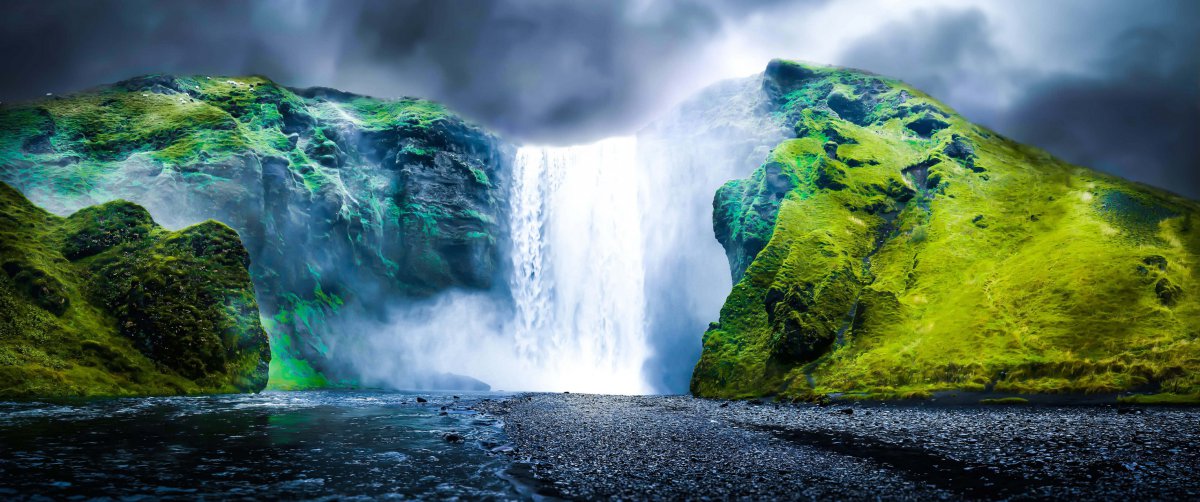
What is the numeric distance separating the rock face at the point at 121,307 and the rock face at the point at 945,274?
59462 mm

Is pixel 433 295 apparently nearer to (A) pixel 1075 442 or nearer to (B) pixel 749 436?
(B) pixel 749 436

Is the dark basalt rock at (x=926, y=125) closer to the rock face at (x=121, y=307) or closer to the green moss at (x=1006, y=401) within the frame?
the green moss at (x=1006, y=401)

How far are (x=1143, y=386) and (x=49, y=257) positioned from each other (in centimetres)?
10326

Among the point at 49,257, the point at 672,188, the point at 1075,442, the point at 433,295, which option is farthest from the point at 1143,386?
the point at 433,295

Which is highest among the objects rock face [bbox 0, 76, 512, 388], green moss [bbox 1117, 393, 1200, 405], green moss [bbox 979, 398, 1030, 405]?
rock face [bbox 0, 76, 512, 388]

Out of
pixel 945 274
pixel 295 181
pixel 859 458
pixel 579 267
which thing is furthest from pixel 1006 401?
pixel 295 181

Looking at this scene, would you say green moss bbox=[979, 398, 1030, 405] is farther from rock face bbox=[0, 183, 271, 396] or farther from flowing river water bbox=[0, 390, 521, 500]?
rock face bbox=[0, 183, 271, 396]

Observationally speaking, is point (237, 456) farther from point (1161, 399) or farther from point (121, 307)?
point (1161, 399)

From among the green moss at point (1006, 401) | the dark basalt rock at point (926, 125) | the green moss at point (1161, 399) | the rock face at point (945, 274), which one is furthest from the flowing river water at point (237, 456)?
the dark basalt rock at point (926, 125)

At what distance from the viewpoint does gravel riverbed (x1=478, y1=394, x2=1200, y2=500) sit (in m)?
14.1

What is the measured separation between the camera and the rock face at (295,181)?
90.2 metres

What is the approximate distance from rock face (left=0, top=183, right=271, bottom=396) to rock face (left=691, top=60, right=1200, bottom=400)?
59.5 metres

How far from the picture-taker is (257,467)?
1628 centimetres

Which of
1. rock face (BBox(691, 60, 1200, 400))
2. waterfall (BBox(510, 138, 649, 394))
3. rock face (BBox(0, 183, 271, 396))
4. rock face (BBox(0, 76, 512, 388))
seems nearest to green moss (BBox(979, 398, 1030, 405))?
rock face (BBox(691, 60, 1200, 400))
